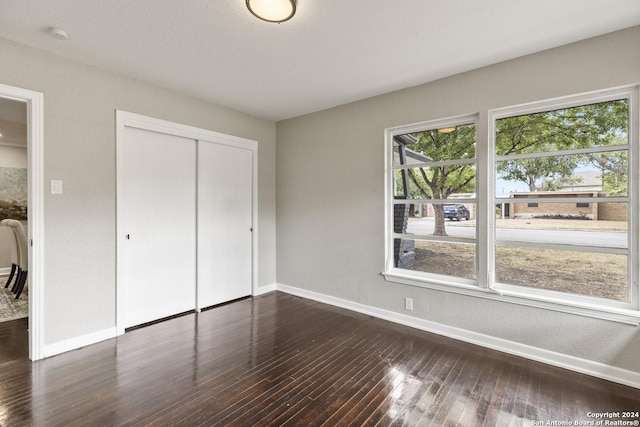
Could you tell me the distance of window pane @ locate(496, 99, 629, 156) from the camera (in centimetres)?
240

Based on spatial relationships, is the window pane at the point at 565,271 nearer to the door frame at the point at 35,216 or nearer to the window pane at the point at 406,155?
the window pane at the point at 406,155

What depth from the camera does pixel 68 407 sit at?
1.97m

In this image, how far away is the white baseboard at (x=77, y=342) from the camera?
104 inches

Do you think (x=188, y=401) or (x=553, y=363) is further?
(x=553, y=363)

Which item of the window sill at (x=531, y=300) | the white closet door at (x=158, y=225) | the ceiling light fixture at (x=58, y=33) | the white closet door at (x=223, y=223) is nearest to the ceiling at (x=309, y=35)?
the ceiling light fixture at (x=58, y=33)

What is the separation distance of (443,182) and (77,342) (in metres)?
3.87

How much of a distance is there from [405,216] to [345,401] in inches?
82.7

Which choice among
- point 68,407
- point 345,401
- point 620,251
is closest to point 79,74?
point 68,407

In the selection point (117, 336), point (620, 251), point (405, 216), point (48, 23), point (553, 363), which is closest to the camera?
point (48, 23)

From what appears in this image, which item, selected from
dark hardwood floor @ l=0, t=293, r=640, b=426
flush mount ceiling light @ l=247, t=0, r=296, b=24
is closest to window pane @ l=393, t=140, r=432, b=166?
dark hardwood floor @ l=0, t=293, r=640, b=426

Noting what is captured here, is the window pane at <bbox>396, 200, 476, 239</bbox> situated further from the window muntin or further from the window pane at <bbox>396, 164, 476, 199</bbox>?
the window pane at <bbox>396, 164, 476, 199</bbox>

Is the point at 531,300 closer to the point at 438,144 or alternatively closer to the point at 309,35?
the point at 438,144

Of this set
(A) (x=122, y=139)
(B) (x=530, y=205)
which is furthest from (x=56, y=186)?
(B) (x=530, y=205)

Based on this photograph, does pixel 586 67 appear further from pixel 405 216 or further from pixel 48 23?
pixel 48 23
